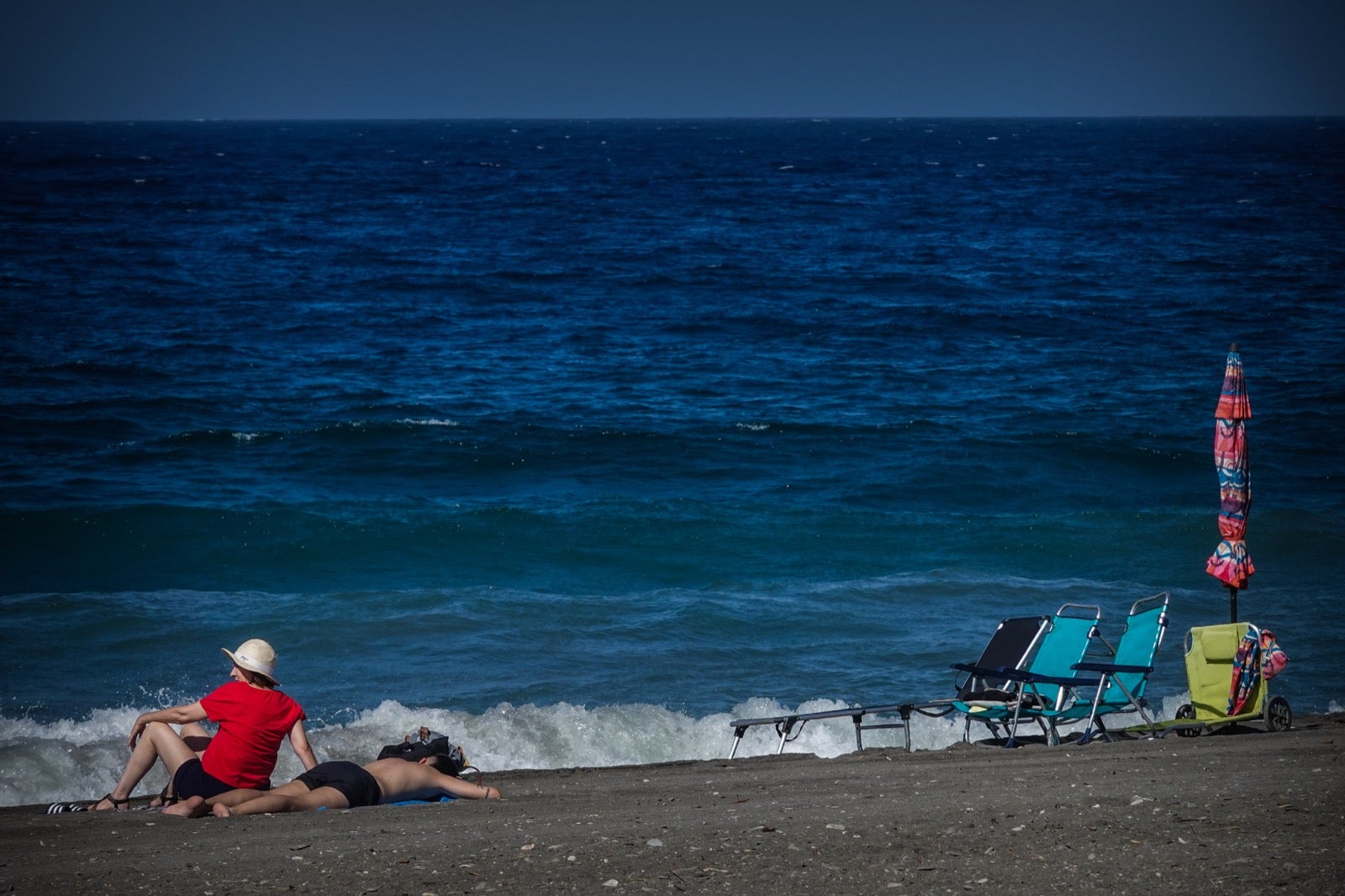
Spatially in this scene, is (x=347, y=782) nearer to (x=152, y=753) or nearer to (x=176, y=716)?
(x=176, y=716)

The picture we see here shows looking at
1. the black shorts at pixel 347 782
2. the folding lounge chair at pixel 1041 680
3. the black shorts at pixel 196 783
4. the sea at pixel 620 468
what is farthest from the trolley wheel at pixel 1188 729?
the black shorts at pixel 196 783

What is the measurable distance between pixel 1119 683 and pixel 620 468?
11.8 metres

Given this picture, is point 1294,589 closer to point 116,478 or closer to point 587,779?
point 587,779

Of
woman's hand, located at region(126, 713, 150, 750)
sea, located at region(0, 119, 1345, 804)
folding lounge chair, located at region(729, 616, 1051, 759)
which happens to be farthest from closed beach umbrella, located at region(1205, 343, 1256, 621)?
woman's hand, located at region(126, 713, 150, 750)

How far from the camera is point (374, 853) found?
17.0ft

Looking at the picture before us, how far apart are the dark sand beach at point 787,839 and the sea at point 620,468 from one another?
121 inches

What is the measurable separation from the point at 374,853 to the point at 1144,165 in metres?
81.8

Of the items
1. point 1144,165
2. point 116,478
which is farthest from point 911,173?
point 116,478

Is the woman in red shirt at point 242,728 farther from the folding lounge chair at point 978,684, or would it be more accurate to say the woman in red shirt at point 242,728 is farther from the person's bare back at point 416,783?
the folding lounge chair at point 978,684

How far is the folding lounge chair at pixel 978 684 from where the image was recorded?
8.38 meters

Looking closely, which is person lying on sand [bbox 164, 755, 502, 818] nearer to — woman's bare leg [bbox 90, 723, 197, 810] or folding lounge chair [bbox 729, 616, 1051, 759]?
woman's bare leg [bbox 90, 723, 197, 810]

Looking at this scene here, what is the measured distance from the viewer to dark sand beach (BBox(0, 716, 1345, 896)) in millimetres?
4766

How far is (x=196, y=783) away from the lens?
613cm

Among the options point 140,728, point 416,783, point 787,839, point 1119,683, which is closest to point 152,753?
point 140,728
